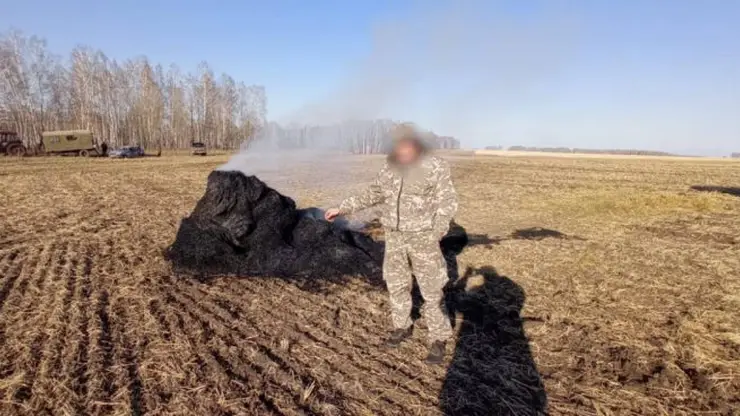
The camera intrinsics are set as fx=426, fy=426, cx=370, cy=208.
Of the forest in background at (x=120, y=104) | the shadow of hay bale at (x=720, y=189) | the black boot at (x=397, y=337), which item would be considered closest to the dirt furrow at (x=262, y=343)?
the black boot at (x=397, y=337)

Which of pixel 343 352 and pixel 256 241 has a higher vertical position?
pixel 256 241

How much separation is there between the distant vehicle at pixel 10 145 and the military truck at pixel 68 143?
5.88ft

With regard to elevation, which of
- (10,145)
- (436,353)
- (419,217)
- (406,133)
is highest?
(10,145)

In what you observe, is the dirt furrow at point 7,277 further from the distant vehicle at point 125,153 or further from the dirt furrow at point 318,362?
the distant vehicle at point 125,153

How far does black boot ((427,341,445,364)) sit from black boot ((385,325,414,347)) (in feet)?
1.19

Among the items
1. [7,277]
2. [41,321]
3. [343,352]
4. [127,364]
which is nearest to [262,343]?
[343,352]

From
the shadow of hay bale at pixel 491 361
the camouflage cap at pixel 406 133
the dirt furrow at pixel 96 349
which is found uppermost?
the camouflage cap at pixel 406 133

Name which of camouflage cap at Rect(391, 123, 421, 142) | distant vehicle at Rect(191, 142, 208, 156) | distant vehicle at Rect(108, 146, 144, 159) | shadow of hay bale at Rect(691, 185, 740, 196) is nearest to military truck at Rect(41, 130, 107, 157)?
distant vehicle at Rect(108, 146, 144, 159)

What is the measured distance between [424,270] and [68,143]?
46560mm

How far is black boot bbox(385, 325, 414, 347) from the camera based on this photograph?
4.15 metres

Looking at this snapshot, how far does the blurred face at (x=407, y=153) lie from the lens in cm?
385

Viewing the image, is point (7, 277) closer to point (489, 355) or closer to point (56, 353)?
point (56, 353)

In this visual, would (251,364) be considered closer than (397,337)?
Yes

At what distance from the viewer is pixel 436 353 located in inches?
152
